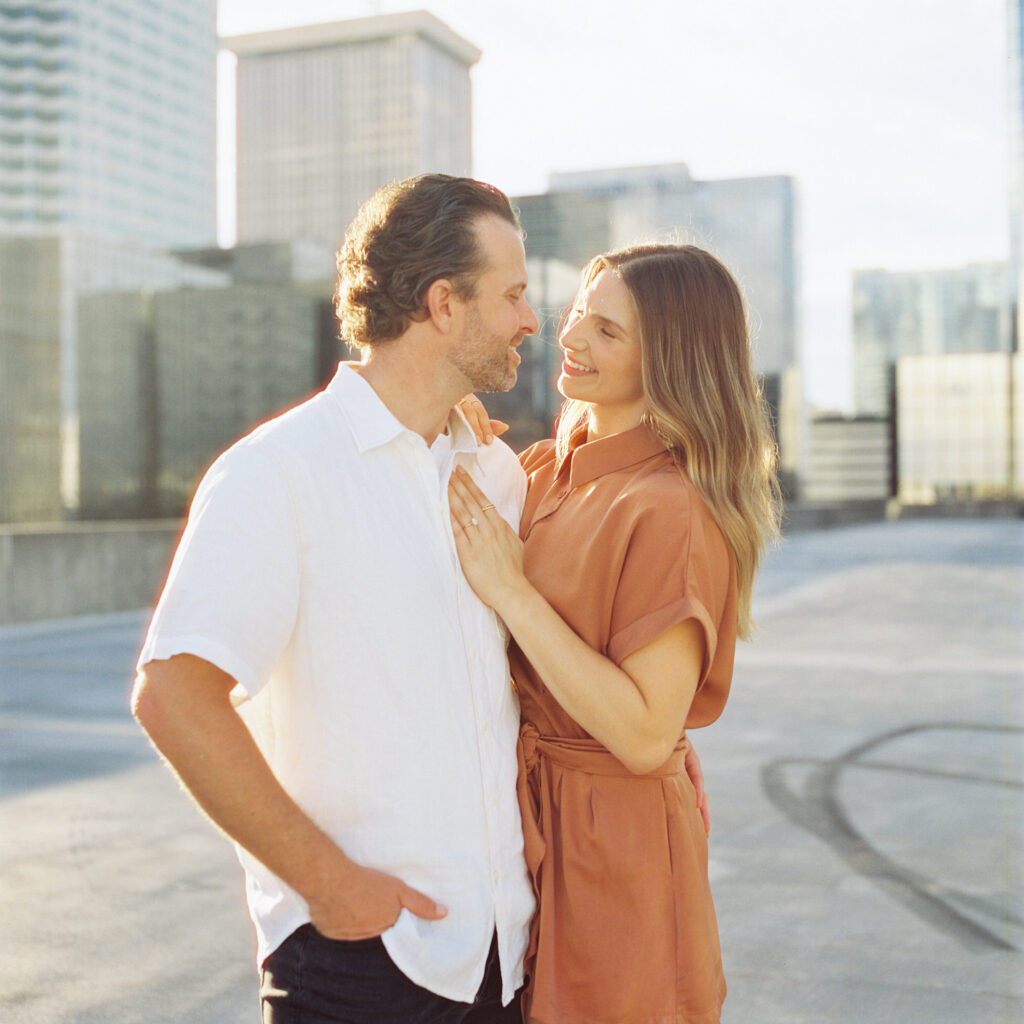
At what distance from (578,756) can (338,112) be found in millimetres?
164359

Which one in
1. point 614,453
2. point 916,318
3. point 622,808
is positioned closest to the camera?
point 622,808

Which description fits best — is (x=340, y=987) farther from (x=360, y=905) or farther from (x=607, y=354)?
(x=607, y=354)

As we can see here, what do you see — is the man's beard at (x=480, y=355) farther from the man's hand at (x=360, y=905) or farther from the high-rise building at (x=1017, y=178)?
the high-rise building at (x=1017, y=178)

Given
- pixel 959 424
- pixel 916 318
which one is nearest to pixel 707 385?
pixel 959 424

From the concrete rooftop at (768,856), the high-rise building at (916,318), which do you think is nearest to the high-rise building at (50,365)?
the concrete rooftop at (768,856)

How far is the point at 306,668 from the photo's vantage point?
5.29ft

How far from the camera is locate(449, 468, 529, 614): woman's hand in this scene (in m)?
1.77

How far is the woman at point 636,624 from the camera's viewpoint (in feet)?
5.77

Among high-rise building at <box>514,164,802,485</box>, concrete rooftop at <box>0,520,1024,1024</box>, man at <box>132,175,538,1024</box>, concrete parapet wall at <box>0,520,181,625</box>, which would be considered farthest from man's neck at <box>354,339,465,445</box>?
high-rise building at <box>514,164,802,485</box>

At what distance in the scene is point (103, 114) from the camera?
126m

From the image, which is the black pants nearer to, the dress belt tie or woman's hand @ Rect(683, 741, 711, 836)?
the dress belt tie

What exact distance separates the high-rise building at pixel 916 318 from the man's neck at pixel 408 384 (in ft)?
304

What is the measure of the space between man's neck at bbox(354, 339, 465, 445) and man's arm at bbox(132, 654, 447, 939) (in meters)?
0.52

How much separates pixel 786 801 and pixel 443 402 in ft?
14.6
